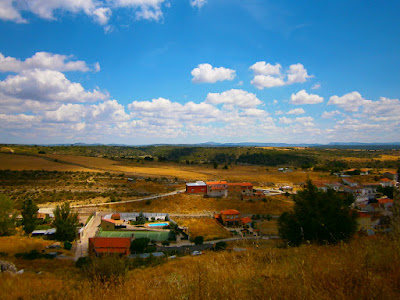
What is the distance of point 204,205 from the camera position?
45781mm

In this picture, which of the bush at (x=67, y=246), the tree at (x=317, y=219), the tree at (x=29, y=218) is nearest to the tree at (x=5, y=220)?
the tree at (x=29, y=218)

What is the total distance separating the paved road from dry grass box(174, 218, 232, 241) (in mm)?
11236

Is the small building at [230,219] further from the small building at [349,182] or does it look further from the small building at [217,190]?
the small building at [349,182]

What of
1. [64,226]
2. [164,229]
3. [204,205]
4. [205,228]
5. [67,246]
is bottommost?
[204,205]

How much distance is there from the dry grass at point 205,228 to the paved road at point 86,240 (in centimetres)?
1124

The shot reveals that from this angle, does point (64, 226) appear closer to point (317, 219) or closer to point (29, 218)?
point (29, 218)

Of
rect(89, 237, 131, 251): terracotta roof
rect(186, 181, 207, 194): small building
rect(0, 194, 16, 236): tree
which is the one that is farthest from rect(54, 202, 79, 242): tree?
rect(186, 181, 207, 194): small building

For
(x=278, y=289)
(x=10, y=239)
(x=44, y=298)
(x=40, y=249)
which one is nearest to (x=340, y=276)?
(x=278, y=289)

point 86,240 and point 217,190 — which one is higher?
point 217,190

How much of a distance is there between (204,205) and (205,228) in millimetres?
13782

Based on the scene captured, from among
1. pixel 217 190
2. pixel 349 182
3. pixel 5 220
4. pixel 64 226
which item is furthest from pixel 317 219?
pixel 349 182

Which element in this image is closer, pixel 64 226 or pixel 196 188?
Answer: pixel 64 226

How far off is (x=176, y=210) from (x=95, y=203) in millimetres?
14413

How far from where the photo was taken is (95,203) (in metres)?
42.3
